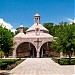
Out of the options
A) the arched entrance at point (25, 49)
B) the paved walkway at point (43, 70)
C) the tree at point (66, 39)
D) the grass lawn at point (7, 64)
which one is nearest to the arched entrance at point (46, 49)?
the arched entrance at point (25, 49)

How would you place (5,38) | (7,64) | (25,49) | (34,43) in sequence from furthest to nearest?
(25,49) → (34,43) → (5,38) → (7,64)

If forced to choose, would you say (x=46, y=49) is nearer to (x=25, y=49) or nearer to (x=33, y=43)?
(x=25, y=49)

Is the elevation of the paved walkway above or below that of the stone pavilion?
Answer: below

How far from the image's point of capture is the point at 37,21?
195 ft

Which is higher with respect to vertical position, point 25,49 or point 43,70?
point 25,49

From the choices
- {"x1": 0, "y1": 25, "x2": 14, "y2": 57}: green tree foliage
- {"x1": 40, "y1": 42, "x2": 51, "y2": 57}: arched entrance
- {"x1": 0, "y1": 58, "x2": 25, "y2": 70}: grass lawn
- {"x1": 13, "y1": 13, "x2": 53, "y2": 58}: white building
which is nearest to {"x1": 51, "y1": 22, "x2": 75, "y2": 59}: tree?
{"x1": 0, "y1": 58, "x2": 25, "y2": 70}: grass lawn

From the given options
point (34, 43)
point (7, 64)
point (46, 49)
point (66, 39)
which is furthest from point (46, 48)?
point (7, 64)

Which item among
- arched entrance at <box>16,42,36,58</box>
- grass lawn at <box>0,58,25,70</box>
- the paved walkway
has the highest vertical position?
arched entrance at <box>16,42,36,58</box>

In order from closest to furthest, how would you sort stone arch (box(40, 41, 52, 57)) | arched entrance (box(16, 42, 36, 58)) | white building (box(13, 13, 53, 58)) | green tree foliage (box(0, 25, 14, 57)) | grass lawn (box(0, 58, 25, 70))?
grass lawn (box(0, 58, 25, 70)) < green tree foliage (box(0, 25, 14, 57)) < white building (box(13, 13, 53, 58)) < stone arch (box(40, 41, 52, 57)) < arched entrance (box(16, 42, 36, 58))

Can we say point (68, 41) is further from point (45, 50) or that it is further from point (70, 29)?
point (45, 50)

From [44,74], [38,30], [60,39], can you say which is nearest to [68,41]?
[60,39]

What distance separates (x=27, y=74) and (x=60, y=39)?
1355cm

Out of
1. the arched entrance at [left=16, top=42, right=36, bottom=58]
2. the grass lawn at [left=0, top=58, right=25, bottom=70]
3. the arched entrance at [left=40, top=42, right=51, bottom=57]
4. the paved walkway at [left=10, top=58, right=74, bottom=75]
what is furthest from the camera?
the arched entrance at [left=16, top=42, right=36, bottom=58]

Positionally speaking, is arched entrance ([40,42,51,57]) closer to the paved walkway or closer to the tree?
the tree
